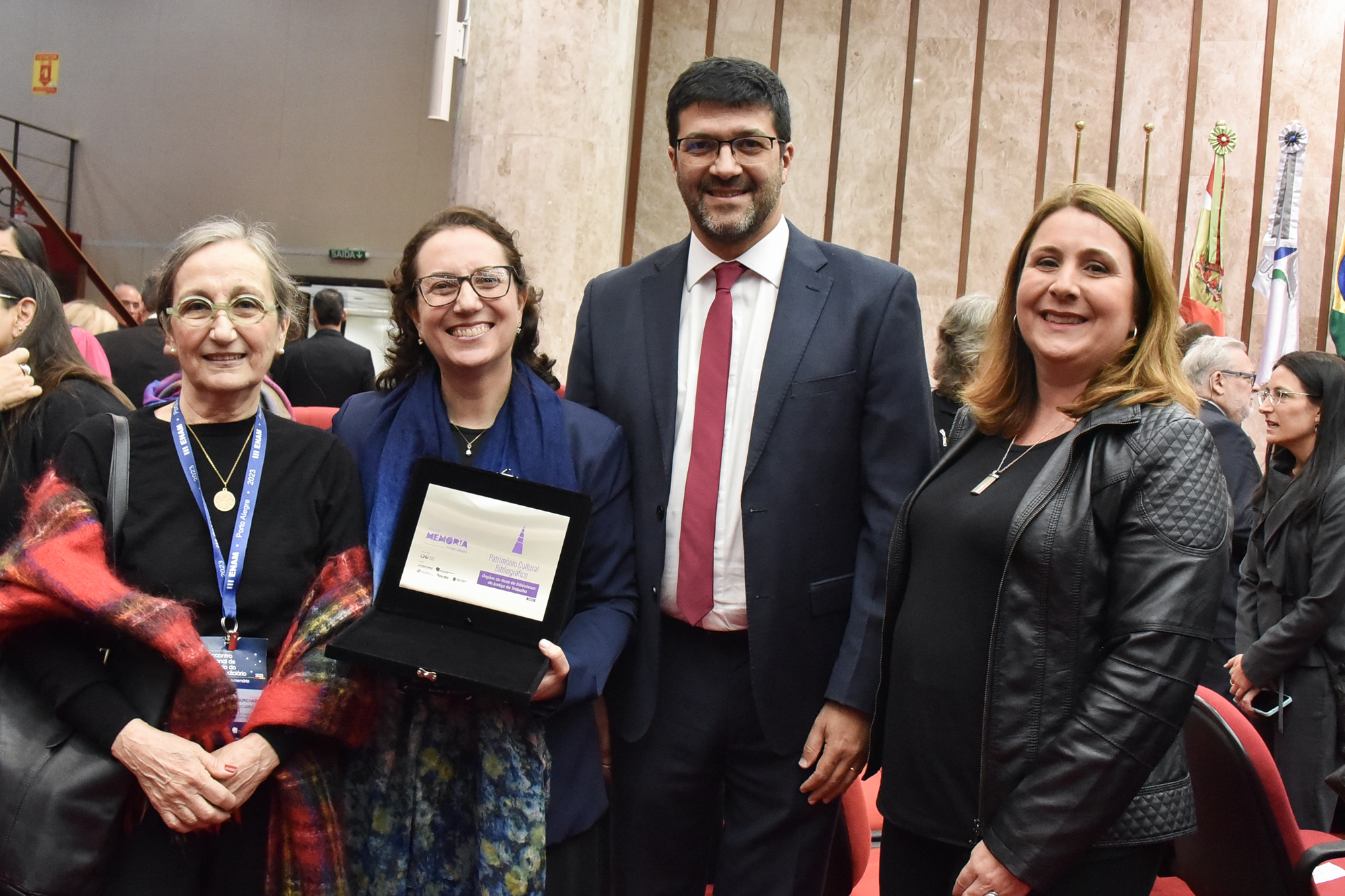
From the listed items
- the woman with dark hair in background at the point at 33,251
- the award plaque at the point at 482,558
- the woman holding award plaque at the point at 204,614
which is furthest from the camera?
the woman with dark hair in background at the point at 33,251

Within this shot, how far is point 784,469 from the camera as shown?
1.84 m

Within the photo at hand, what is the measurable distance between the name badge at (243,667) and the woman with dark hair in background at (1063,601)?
38.7 inches

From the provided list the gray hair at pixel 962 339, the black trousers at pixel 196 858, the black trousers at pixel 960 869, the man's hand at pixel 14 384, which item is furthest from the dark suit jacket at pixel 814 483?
the gray hair at pixel 962 339

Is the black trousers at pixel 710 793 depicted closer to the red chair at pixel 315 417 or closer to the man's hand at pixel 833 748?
the man's hand at pixel 833 748

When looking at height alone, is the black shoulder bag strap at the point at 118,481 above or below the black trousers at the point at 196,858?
above

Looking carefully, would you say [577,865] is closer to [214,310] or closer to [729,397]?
[729,397]

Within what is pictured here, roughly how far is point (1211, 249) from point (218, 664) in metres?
6.24

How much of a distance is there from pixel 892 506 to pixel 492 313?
76 centimetres

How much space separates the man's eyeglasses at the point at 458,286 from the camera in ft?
5.89

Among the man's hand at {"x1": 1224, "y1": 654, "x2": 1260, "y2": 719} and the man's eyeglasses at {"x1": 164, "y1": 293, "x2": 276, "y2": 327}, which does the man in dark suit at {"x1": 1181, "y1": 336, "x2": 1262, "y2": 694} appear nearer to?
the man's hand at {"x1": 1224, "y1": 654, "x2": 1260, "y2": 719}

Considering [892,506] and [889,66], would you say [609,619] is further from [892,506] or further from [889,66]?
[889,66]

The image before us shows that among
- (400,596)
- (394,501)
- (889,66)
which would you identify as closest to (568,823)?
(400,596)

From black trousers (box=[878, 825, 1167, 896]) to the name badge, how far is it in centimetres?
101

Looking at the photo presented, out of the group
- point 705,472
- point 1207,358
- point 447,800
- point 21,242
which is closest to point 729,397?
point 705,472
